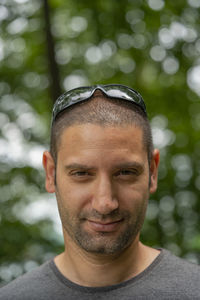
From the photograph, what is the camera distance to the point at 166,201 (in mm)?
7391

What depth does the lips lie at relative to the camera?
2129 millimetres

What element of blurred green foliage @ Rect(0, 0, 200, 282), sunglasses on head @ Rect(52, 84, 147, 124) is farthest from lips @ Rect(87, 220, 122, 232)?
blurred green foliage @ Rect(0, 0, 200, 282)

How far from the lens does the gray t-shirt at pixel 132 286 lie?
84.6 inches

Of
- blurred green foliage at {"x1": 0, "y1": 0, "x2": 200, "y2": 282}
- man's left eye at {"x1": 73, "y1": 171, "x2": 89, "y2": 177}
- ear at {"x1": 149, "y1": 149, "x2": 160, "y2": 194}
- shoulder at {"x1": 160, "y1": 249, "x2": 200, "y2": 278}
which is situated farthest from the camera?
blurred green foliage at {"x1": 0, "y1": 0, "x2": 200, "y2": 282}

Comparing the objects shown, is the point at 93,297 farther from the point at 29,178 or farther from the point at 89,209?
the point at 29,178

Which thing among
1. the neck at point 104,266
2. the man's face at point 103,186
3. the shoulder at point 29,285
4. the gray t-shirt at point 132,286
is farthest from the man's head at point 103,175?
the shoulder at point 29,285

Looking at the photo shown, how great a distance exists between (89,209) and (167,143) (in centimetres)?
569

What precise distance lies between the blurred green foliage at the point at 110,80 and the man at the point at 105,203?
12.5 ft

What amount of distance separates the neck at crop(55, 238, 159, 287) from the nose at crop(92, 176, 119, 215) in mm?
338

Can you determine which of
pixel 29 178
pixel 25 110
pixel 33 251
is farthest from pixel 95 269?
pixel 25 110

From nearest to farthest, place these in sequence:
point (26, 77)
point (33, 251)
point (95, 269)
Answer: point (95, 269), point (33, 251), point (26, 77)

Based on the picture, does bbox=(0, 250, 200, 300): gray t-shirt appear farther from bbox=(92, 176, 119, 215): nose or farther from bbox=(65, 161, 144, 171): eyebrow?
bbox=(65, 161, 144, 171): eyebrow

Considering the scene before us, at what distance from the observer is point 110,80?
784 cm

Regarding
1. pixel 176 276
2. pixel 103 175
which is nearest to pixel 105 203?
pixel 103 175
